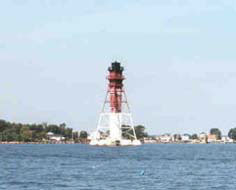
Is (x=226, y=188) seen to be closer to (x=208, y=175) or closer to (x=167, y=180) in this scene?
(x=167, y=180)

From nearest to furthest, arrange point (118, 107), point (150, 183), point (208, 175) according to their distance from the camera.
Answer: point (150, 183), point (208, 175), point (118, 107)

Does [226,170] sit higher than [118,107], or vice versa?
[118,107]

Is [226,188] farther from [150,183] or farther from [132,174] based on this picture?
[132,174]

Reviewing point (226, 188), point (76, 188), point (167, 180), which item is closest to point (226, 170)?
point (167, 180)

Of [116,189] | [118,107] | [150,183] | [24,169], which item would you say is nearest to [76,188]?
[116,189]

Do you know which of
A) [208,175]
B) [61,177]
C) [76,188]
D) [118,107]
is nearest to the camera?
[76,188]

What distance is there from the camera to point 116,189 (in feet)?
232

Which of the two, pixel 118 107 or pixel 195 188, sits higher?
pixel 118 107

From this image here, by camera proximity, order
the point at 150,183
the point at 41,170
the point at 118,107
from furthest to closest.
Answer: the point at 118,107 < the point at 41,170 < the point at 150,183

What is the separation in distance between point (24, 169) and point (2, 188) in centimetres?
2697

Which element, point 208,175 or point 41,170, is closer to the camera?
point 208,175

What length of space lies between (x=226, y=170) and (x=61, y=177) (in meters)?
24.1

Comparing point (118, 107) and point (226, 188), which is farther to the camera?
Answer: point (118, 107)

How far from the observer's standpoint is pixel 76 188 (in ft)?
231
